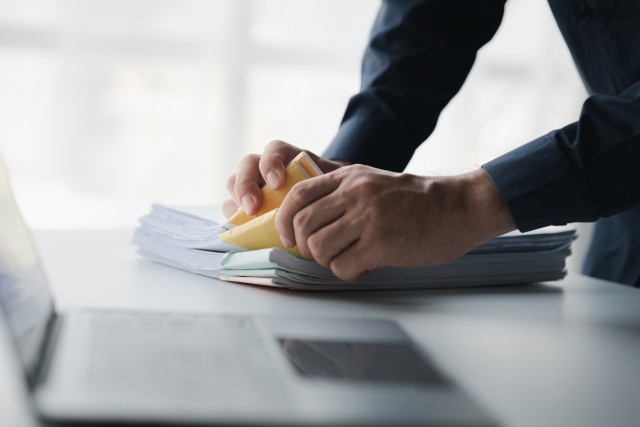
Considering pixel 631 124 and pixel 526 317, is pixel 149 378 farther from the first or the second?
pixel 631 124

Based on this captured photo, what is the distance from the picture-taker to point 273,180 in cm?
97

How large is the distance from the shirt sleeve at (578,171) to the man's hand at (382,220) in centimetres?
3

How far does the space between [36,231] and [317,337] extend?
75cm

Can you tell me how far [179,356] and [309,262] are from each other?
0.37 metres

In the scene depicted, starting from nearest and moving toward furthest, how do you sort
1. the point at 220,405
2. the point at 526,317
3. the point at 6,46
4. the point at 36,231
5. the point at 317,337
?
the point at 220,405 → the point at 317,337 → the point at 526,317 → the point at 36,231 → the point at 6,46

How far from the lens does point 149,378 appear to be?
1.63 feet

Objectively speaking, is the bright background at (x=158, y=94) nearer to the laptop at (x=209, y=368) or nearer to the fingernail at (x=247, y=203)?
the fingernail at (x=247, y=203)

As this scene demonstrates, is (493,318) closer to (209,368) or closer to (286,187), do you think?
(286,187)

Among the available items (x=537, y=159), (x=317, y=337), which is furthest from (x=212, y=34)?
(x=317, y=337)

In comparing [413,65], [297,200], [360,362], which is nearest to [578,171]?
[297,200]

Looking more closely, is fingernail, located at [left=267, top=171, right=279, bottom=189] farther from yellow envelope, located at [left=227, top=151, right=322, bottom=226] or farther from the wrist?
the wrist

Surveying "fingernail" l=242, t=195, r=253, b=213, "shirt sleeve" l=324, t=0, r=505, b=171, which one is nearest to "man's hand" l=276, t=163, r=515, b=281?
"fingernail" l=242, t=195, r=253, b=213

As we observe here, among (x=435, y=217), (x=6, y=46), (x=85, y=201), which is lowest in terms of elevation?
(x=85, y=201)

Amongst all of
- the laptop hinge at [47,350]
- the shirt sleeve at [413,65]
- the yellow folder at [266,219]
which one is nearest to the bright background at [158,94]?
the shirt sleeve at [413,65]
